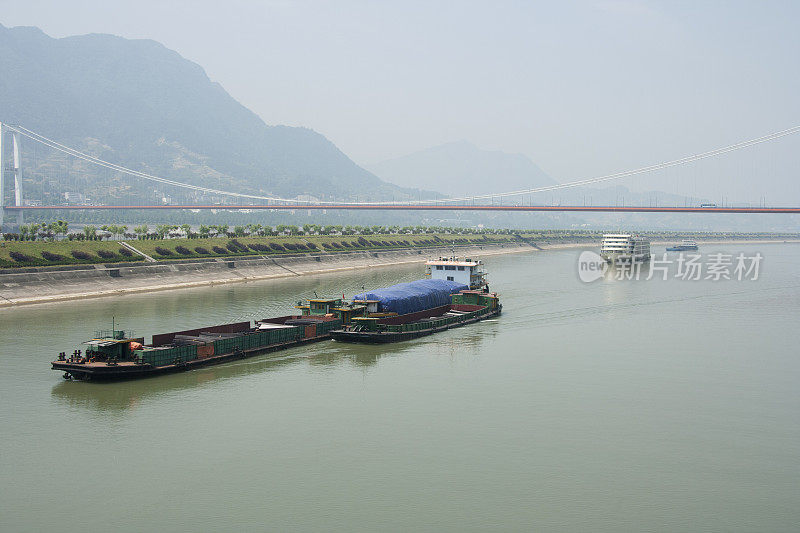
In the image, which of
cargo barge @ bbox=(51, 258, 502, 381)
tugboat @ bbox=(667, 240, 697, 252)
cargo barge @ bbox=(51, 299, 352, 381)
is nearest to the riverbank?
cargo barge @ bbox=(51, 258, 502, 381)

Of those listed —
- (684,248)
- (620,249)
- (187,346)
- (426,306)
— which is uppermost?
(684,248)

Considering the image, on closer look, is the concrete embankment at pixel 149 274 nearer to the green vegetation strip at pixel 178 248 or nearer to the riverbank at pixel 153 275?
the riverbank at pixel 153 275

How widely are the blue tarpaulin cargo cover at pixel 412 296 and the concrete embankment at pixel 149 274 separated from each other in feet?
96.0

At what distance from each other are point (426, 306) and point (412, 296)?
7.45 feet

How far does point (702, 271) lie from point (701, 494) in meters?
92.4

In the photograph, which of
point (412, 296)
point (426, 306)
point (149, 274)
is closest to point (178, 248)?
point (149, 274)

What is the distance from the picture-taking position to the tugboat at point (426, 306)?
4219cm

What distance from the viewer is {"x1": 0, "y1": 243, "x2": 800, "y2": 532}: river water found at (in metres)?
18.8

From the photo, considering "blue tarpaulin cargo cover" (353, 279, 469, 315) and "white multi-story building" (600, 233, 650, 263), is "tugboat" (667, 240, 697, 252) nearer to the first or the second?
"white multi-story building" (600, 233, 650, 263)

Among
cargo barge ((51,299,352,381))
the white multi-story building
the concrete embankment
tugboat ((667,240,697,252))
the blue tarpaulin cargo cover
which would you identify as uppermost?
tugboat ((667,240,697,252))

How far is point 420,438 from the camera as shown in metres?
24.3

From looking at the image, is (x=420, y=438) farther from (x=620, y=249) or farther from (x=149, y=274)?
(x=620, y=249)

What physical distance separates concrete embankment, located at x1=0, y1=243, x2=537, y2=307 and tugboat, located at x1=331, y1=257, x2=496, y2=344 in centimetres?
2996

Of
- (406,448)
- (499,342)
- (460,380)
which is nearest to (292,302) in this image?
(499,342)
